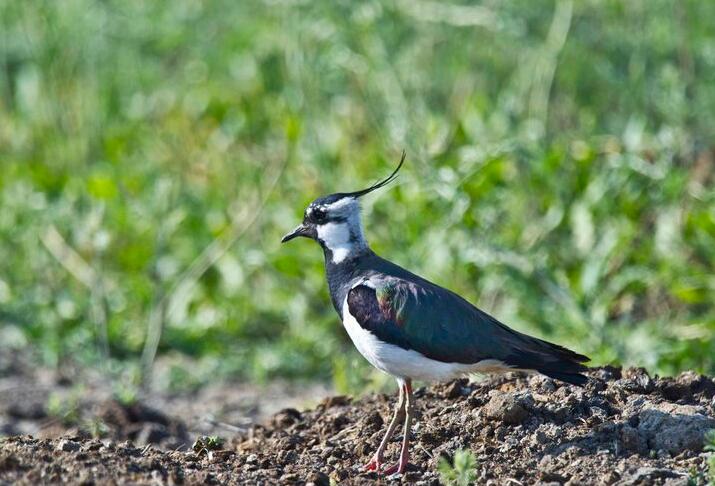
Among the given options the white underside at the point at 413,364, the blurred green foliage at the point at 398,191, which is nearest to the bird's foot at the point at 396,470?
the white underside at the point at 413,364

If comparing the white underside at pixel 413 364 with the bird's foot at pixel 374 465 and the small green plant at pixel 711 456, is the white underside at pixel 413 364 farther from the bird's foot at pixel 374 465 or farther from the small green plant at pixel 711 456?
the small green plant at pixel 711 456

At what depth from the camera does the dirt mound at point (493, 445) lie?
470 cm

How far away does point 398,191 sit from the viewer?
27.1 ft

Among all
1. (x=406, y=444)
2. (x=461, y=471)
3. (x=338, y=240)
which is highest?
(x=338, y=240)

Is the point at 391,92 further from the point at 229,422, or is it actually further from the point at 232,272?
the point at 229,422

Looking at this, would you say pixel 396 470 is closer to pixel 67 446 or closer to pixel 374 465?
pixel 374 465

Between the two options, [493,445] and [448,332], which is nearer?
[493,445]

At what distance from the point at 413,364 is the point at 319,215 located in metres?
1.03

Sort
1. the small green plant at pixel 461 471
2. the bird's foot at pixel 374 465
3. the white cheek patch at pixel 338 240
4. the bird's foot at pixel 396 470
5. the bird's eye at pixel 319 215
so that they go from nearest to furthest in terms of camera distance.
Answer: the small green plant at pixel 461 471
the bird's foot at pixel 396 470
the bird's foot at pixel 374 465
the white cheek patch at pixel 338 240
the bird's eye at pixel 319 215

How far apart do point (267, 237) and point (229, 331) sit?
0.84 m

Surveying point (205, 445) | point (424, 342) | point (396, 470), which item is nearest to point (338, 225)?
point (424, 342)

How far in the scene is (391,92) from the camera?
8.51 meters

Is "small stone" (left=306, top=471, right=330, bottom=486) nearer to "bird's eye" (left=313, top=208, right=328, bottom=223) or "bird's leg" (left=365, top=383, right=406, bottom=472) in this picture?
"bird's leg" (left=365, top=383, right=406, bottom=472)

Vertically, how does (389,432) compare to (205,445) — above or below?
above
